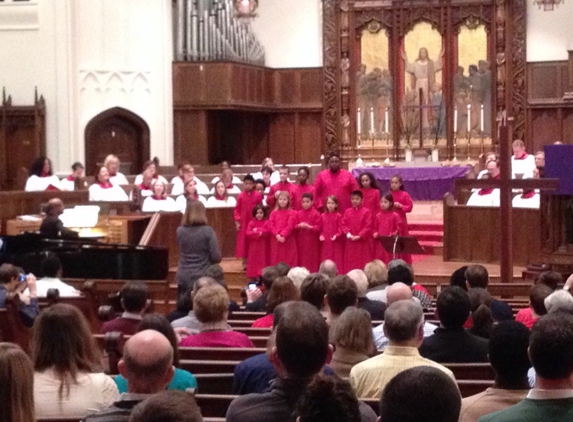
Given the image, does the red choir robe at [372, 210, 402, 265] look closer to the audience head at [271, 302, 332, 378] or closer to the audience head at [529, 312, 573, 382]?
the audience head at [271, 302, 332, 378]

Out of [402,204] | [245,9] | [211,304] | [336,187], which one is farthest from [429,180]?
[211,304]

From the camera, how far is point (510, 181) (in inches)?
409

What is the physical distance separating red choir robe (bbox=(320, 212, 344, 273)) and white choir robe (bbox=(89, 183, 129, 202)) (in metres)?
3.74

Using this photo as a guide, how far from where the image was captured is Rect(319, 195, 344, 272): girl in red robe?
1279 centimetres

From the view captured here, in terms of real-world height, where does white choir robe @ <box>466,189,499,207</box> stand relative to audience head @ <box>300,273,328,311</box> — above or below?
above

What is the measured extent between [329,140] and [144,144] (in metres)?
4.14

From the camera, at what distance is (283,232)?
1300cm

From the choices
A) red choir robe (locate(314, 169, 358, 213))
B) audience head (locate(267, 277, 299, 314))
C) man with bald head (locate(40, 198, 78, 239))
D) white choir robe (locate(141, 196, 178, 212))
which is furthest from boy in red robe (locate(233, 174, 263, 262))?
audience head (locate(267, 277, 299, 314))

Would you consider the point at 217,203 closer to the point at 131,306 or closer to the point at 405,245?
the point at 405,245

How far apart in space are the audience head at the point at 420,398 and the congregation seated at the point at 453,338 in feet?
9.16

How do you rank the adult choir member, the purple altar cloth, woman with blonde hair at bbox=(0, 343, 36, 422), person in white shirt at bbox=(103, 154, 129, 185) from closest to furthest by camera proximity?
woman with blonde hair at bbox=(0, 343, 36, 422) < the adult choir member < person in white shirt at bbox=(103, 154, 129, 185) < the purple altar cloth

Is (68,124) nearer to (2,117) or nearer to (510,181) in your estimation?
(2,117)

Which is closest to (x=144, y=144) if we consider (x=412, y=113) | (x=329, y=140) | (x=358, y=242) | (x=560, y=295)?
(x=329, y=140)

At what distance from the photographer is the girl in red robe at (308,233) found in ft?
42.4
